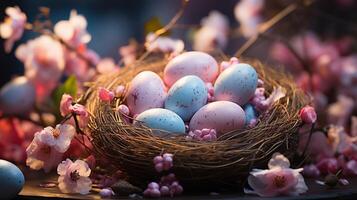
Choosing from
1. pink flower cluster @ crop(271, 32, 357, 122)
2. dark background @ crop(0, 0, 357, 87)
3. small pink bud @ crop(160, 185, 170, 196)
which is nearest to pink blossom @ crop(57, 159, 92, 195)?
small pink bud @ crop(160, 185, 170, 196)

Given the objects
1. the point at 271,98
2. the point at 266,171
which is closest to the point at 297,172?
the point at 266,171

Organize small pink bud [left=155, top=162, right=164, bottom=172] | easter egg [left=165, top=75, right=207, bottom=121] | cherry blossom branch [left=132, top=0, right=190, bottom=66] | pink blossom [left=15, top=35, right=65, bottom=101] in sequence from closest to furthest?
small pink bud [left=155, top=162, right=164, bottom=172]
easter egg [left=165, top=75, right=207, bottom=121]
cherry blossom branch [left=132, top=0, right=190, bottom=66]
pink blossom [left=15, top=35, right=65, bottom=101]

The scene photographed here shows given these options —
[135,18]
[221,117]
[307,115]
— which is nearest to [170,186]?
[221,117]

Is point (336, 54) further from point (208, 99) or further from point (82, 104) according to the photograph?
point (82, 104)

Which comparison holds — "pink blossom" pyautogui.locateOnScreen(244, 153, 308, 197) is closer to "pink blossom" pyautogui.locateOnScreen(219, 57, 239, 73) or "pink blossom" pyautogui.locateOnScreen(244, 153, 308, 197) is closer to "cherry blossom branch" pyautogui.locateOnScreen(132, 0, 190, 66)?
"pink blossom" pyautogui.locateOnScreen(219, 57, 239, 73)

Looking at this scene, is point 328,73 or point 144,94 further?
point 328,73

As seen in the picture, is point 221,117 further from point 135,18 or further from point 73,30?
point 135,18

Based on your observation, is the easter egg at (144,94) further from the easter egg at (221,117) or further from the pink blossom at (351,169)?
the pink blossom at (351,169)
